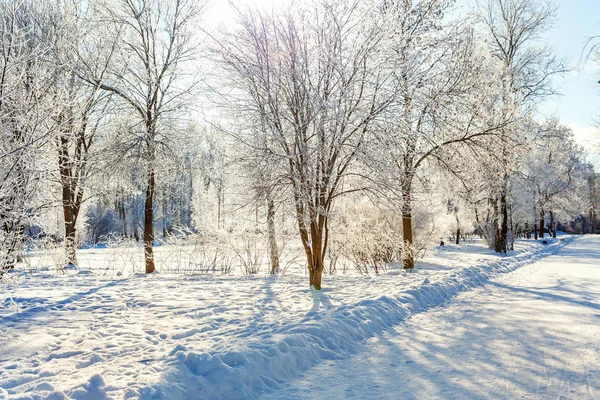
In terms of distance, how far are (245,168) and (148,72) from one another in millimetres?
7499

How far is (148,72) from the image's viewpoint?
13312 millimetres

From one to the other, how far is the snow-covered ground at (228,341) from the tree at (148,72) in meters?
5.55

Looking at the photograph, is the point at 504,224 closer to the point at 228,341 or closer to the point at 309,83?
the point at 309,83

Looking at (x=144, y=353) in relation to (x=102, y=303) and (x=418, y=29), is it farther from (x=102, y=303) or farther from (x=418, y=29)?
(x=418, y=29)

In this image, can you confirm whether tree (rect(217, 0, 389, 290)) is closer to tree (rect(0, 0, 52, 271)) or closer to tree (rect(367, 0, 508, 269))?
tree (rect(367, 0, 508, 269))

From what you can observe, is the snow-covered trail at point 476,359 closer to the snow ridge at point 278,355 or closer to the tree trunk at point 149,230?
the snow ridge at point 278,355

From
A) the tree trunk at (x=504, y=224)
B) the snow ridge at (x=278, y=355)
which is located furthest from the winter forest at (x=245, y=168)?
the tree trunk at (x=504, y=224)

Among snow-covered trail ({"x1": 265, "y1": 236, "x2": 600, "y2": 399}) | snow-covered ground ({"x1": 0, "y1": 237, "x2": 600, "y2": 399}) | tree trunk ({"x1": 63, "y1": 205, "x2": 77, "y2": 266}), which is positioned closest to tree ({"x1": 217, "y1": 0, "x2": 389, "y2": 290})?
snow-covered ground ({"x1": 0, "y1": 237, "x2": 600, "y2": 399})

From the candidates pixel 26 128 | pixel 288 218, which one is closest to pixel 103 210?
pixel 288 218

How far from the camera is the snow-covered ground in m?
3.60

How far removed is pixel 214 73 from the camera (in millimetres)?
8406

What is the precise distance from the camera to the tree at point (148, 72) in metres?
13.0

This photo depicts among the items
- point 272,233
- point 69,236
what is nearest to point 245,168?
point 272,233

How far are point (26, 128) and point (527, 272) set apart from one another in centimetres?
1374
